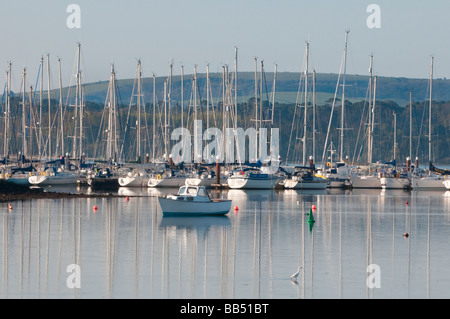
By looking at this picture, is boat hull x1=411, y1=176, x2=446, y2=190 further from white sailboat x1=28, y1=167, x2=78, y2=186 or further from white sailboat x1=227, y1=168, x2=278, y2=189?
white sailboat x1=28, y1=167, x2=78, y2=186

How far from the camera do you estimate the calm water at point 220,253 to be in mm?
26969

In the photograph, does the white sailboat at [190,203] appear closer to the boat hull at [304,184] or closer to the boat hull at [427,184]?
the boat hull at [304,184]

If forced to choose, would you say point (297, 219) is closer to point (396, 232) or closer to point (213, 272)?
point (396, 232)

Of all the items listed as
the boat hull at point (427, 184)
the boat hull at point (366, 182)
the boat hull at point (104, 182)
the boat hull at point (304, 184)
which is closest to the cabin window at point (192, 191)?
the boat hull at point (304, 184)

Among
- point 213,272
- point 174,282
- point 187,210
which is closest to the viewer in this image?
point 174,282

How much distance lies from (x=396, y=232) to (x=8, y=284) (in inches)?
964

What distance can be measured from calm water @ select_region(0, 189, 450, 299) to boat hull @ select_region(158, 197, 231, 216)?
0.66 metres

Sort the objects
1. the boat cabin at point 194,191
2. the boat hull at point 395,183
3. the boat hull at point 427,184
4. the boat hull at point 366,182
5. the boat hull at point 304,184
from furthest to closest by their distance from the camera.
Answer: the boat hull at point 366,182, the boat hull at point 395,183, the boat hull at point 427,184, the boat hull at point 304,184, the boat cabin at point 194,191

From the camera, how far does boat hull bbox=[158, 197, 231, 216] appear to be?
51562 millimetres

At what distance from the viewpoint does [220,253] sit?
116ft

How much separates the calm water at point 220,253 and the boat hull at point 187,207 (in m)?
0.66

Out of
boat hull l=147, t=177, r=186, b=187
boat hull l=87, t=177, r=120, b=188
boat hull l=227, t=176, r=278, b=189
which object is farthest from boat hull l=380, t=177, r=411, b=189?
boat hull l=87, t=177, r=120, b=188
